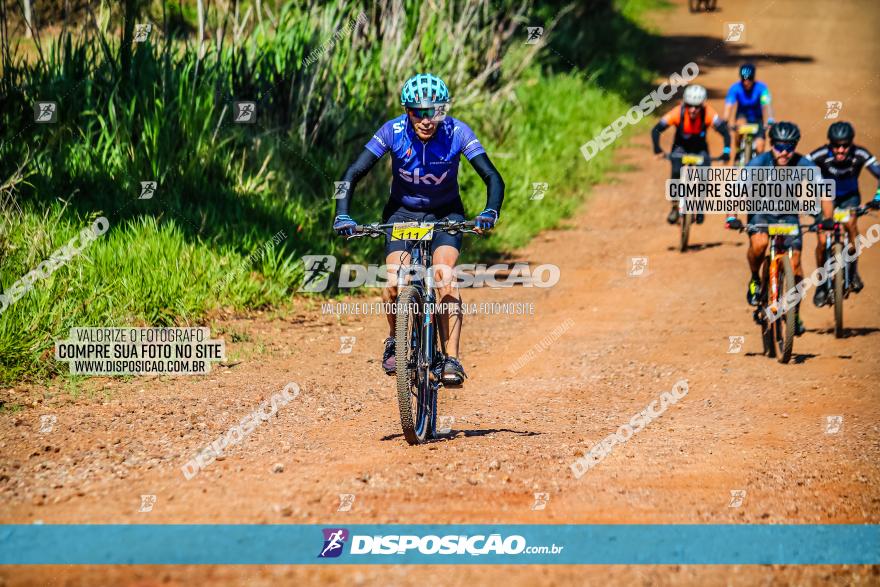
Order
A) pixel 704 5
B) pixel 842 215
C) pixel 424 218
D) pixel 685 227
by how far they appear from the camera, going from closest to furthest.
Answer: pixel 424 218, pixel 842 215, pixel 685 227, pixel 704 5

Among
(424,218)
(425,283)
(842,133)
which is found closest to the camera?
(425,283)

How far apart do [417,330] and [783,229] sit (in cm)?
449

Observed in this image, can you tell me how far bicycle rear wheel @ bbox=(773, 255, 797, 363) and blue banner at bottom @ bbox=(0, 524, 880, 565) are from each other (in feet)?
14.9

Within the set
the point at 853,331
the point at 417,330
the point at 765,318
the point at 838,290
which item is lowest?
→ the point at 853,331

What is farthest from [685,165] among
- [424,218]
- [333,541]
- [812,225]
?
[333,541]

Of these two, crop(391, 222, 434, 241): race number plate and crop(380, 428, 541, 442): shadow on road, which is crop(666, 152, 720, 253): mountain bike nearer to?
crop(380, 428, 541, 442): shadow on road

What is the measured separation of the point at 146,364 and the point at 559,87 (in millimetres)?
14205

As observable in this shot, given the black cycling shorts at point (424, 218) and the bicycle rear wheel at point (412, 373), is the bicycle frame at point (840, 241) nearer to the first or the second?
the black cycling shorts at point (424, 218)

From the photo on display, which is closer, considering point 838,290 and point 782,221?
point 782,221

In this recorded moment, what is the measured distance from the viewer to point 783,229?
9.49 metres

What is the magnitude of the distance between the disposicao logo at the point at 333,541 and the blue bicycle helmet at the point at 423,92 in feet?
9.56

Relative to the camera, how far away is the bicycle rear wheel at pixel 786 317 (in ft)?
31.0

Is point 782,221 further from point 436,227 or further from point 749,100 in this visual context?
point 749,100

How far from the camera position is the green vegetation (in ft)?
30.8
